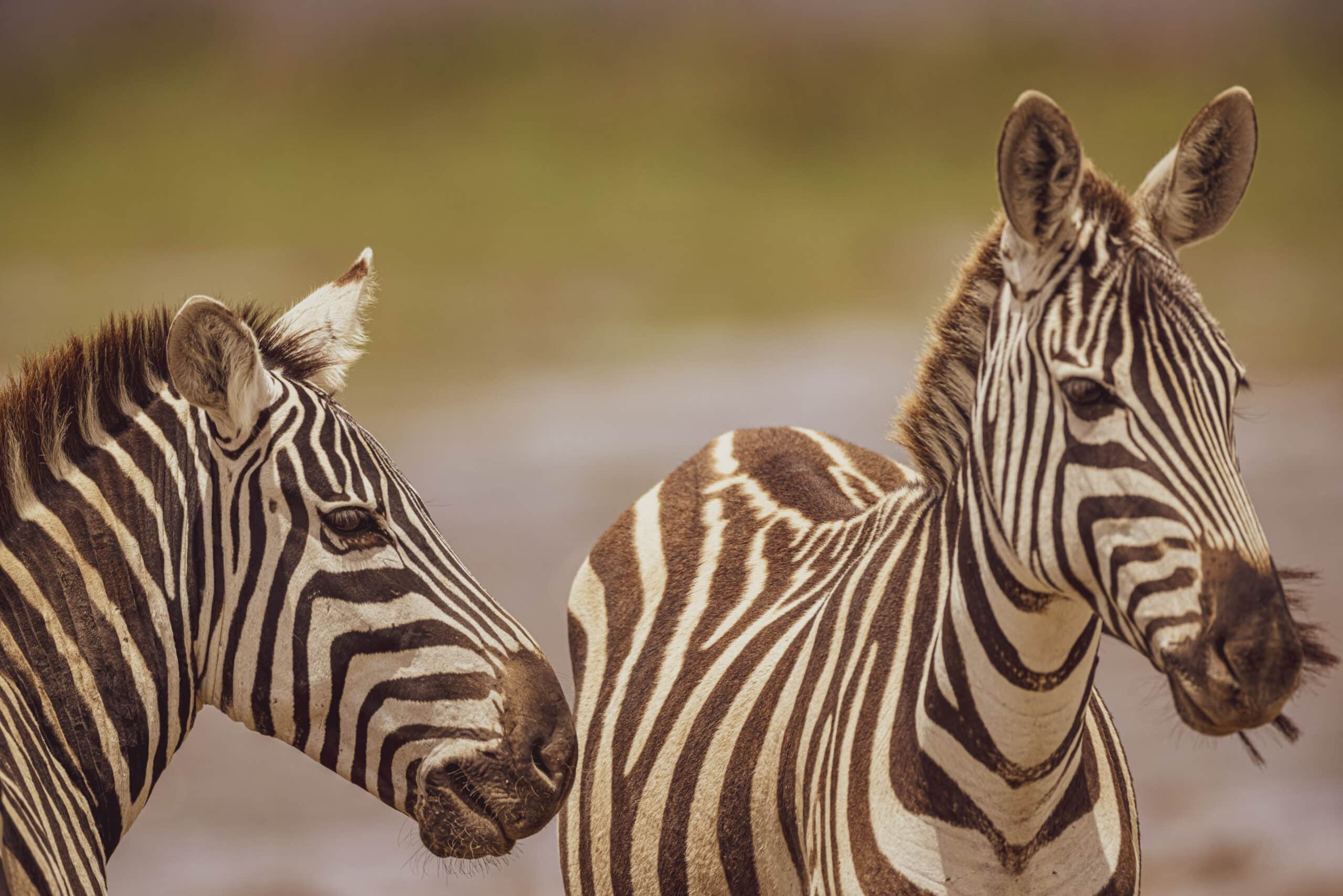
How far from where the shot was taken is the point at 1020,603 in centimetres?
313

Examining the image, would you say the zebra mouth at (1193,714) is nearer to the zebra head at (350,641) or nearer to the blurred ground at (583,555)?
the zebra head at (350,641)

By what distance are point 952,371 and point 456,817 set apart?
70.7 inches

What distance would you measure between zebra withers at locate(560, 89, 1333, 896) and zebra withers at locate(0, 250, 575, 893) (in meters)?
0.89

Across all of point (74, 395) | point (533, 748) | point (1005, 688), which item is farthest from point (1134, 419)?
point (74, 395)

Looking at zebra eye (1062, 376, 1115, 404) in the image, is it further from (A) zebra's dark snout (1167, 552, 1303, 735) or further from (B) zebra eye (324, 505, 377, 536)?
(B) zebra eye (324, 505, 377, 536)

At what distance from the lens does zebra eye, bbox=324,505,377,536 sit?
11.1 ft

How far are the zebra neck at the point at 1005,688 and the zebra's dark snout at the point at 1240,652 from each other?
462mm

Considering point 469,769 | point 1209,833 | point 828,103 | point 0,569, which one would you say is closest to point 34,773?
point 0,569

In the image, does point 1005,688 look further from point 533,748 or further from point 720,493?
point 720,493

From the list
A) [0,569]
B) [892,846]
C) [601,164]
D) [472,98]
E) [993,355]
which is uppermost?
[472,98]

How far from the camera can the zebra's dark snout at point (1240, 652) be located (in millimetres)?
2656

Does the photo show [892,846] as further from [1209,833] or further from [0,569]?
[1209,833]

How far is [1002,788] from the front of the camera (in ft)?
10.7

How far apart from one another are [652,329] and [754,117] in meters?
4.35
